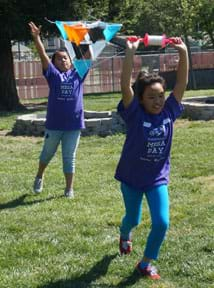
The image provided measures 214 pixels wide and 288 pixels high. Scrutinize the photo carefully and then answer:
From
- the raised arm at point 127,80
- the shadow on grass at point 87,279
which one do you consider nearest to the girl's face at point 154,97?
the raised arm at point 127,80

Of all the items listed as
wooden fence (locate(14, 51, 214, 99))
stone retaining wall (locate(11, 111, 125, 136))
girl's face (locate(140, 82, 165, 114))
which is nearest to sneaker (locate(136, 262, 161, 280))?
girl's face (locate(140, 82, 165, 114))

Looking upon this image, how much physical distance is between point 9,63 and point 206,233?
1672 centimetres

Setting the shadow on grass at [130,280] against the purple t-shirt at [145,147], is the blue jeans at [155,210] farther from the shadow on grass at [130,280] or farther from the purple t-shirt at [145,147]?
the shadow on grass at [130,280]

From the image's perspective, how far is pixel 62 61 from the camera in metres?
7.28

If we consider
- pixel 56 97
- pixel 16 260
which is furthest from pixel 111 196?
pixel 16 260

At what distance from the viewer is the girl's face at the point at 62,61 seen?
7242 millimetres

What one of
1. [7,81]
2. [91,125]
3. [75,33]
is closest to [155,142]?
[75,33]

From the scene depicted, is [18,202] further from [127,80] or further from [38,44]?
[127,80]

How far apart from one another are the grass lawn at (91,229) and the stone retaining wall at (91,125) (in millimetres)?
2656

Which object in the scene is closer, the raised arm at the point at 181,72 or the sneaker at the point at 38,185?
the raised arm at the point at 181,72

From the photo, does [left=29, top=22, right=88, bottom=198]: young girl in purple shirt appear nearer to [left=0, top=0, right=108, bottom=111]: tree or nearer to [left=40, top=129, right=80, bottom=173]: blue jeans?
[left=40, top=129, right=80, bottom=173]: blue jeans

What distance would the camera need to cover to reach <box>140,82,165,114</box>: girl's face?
4.63m

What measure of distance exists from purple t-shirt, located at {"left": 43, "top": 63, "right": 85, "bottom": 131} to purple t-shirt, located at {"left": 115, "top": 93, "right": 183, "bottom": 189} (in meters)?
2.61

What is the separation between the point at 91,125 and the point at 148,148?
811cm
